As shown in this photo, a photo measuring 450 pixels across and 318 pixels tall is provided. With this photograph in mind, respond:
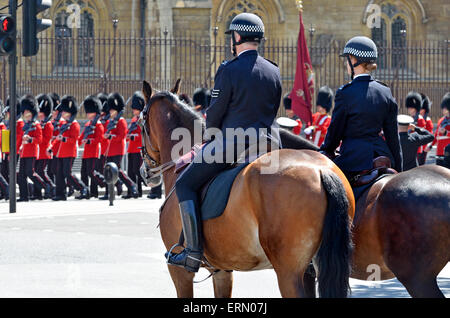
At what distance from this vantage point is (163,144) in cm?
751

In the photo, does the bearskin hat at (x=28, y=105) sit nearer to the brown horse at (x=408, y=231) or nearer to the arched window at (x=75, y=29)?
the arched window at (x=75, y=29)

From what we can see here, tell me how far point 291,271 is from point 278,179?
0.52m

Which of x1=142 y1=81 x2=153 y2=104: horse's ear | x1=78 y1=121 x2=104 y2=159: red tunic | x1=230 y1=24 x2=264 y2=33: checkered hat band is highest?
x1=230 y1=24 x2=264 y2=33: checkered hat band

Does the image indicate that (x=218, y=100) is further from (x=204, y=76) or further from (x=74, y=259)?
(x=204, y=76)

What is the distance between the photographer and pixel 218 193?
6.25m

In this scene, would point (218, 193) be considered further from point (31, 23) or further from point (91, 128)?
point (91, 128)

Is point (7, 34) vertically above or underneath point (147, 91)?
above

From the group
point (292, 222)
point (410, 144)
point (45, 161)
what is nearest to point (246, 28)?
point (292, 222)

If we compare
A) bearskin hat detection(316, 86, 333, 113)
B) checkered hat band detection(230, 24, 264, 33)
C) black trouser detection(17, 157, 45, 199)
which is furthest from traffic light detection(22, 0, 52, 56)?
checkered hat band detection(230, 24, 264, 33)

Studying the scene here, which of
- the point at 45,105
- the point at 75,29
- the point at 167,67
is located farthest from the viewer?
the point at 75,29

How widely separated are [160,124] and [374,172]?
171 centimetres

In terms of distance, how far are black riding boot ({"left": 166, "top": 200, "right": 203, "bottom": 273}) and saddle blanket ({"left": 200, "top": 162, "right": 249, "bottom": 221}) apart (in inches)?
2.5

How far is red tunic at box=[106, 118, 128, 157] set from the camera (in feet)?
64.8

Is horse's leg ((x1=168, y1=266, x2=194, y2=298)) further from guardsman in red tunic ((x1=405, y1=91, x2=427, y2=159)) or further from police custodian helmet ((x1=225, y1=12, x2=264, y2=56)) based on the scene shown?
guardsman in red tunic ((x1=405, y1=91, x2=427, y2=159))
